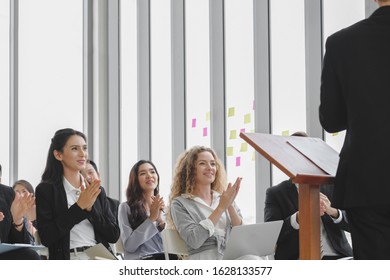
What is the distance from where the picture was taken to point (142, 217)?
512 centimetres

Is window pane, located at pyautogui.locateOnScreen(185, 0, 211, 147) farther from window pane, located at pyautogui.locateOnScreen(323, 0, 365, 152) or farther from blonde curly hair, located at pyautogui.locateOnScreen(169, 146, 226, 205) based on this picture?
blonde curly hair, located at pyautogui.locateOnScreen(169, 146, 226, 205)

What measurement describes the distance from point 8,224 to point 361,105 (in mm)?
2779

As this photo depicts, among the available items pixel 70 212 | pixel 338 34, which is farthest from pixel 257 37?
pixel 338 34

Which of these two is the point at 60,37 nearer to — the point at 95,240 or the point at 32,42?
the point at 32,42

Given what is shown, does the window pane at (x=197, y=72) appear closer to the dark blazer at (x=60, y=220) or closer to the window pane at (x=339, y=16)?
the window pane at (x=339, y=16)

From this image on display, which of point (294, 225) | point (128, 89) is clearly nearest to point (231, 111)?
point (128, 89)

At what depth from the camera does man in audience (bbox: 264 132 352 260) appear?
4570mm

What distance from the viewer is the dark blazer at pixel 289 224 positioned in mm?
4633

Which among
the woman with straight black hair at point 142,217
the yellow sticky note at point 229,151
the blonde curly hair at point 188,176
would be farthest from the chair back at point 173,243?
the yellow sticky note at point 229,151

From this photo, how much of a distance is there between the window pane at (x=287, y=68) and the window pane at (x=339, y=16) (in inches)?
9.2

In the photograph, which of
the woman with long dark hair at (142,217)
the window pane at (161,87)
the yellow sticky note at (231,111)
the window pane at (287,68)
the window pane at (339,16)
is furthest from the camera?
the window pane at (161,87)

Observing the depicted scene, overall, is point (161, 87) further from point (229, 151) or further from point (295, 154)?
point (295, 154)

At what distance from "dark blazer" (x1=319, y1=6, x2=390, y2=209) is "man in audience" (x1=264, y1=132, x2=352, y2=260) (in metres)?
1.98

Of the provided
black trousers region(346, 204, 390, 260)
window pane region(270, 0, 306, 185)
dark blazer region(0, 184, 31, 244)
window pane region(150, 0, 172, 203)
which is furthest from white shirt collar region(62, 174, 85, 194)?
window pane region(150, 0, 172, 203)
